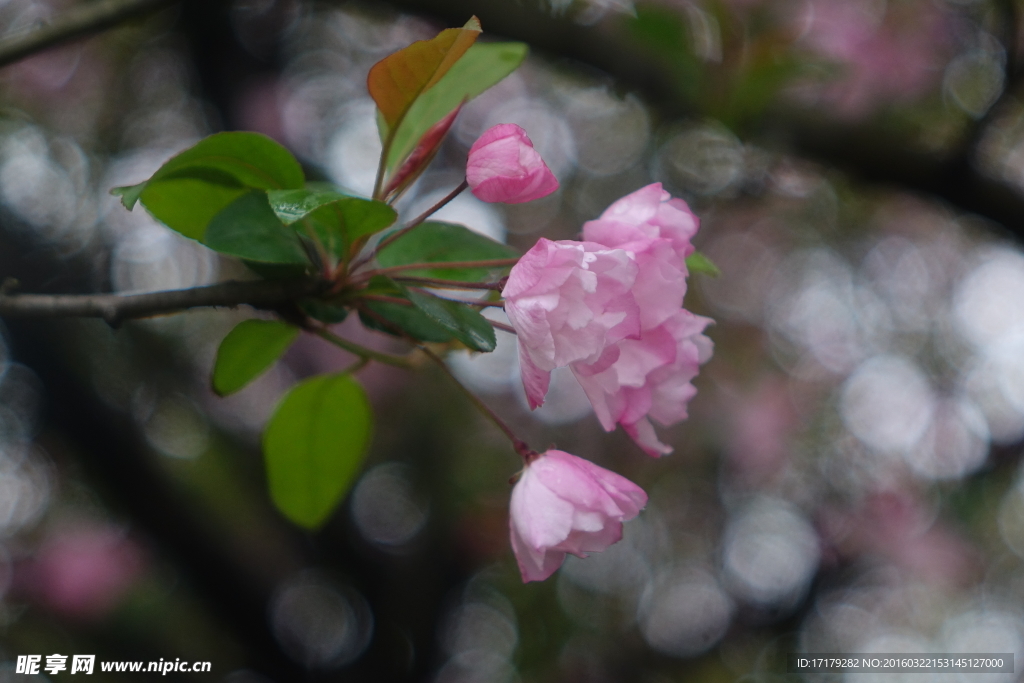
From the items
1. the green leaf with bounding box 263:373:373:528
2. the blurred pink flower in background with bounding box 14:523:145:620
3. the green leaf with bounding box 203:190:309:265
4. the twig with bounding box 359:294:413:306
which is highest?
the green leaf with bounding box 203:190:309:265

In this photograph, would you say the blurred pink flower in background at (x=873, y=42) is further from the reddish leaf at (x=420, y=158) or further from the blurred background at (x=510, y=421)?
the reddish leaf at (x=420, y=158)

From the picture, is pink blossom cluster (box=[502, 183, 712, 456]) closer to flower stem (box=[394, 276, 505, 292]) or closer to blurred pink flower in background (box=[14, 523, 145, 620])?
flower stem (box=[394, 276, 505, 292])

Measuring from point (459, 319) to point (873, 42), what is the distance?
255cm

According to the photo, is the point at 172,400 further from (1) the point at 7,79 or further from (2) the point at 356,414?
(2) the point at 356,414

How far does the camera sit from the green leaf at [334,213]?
1.43ft

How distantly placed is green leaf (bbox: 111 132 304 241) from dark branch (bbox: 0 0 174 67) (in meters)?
0.18

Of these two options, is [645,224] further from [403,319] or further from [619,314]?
[403,319]

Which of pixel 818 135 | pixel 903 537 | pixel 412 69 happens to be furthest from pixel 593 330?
pixel 903 537

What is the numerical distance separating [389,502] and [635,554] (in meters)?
0.92

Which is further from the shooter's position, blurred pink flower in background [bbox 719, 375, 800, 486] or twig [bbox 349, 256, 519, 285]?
blurred pink flower in background [bbox 719, 375, 800, 486]

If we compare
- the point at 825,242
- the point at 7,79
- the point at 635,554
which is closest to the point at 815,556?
the point at 635,554

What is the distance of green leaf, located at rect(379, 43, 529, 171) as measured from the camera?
0.63 m

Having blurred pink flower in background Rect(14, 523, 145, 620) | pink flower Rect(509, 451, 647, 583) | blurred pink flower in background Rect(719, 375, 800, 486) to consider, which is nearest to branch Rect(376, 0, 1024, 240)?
pink flower Rect(509, 451, 647, 583)

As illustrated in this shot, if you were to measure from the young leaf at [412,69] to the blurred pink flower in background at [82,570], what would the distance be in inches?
82.9
